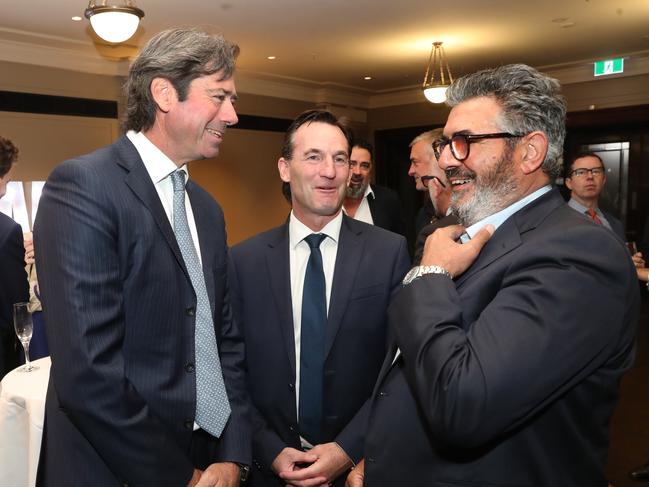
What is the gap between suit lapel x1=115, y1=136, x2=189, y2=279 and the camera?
55.4 inches

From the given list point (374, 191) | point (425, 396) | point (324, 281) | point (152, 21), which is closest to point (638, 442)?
point (374, 191)

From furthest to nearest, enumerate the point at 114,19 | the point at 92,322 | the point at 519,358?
the point at 114,19 → the point at 92,322 → the point at 519,358

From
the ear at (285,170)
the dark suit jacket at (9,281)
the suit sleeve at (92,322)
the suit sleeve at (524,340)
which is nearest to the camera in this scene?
the suit sleeve at (524,340)

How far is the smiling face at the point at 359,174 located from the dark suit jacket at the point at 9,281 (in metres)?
2.13

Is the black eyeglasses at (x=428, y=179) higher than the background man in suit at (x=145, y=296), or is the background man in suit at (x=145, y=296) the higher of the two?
the black eyeglasses at (x=428, y=179)

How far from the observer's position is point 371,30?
23.9ft

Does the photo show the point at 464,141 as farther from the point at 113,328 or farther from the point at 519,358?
the point at 113,328

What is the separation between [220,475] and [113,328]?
19.9 inches

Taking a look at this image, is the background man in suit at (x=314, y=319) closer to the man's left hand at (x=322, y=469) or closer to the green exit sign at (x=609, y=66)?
the man's left hand at (x=322, y=469)

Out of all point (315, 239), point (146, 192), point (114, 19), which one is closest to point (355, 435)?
point (315, 239)

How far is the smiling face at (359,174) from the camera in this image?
430 cm

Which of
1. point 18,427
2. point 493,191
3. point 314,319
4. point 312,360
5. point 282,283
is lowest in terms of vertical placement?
point 18,427

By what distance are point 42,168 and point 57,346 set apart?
7.58 m

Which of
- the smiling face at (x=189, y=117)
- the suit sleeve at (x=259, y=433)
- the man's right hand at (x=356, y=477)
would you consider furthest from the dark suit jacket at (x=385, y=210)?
the smiling face at (x=189, y=117)
